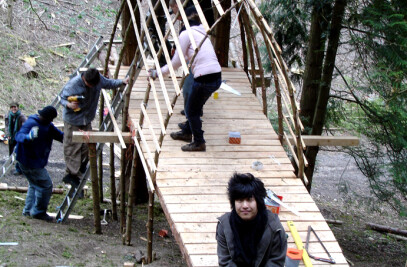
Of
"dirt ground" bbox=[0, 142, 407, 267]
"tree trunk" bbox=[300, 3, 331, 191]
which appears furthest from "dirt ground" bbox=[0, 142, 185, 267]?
"tree trunk" bbox=[300, 3, 331, 191]

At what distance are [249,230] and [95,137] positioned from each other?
3231mm

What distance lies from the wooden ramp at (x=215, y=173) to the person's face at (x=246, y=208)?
Answer: 3.49 feet

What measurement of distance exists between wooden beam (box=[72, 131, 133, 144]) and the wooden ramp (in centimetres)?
27

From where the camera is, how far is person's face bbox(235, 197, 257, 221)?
12.5ft

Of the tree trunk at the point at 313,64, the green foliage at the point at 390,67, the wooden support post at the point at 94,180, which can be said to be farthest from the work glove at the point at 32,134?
the green foliage at the point at 390,67

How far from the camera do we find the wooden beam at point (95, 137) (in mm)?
6500

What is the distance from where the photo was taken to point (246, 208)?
382cm

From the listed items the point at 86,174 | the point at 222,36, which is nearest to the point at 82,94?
the point at 86,174

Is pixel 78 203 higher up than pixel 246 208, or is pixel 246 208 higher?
pixel 246 208

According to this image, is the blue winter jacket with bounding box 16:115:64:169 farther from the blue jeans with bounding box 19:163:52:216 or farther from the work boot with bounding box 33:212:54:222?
the work boot with bounding box 33:212:54:222

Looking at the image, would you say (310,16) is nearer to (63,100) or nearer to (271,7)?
(271,7)

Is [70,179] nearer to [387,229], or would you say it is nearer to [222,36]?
[222,36]

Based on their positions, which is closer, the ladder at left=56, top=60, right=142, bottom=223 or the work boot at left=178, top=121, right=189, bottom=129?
the work boot at left=178, top=121, right=189, bottom=129

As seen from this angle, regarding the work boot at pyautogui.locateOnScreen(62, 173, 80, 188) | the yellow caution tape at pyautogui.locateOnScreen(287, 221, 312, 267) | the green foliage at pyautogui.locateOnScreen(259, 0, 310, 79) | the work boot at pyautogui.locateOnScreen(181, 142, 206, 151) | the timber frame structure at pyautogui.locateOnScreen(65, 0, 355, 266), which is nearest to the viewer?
the yellow caution tape at pyautogui.locateOnScreen(287, 221, 312, 267)
